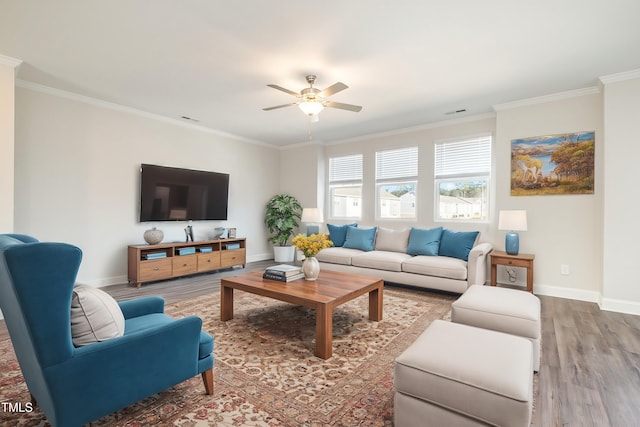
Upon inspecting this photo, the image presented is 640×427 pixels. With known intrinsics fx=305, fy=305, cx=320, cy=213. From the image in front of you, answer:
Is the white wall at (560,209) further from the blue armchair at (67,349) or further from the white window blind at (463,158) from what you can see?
the blue armchair at (67,349)

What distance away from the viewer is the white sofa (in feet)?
13.0

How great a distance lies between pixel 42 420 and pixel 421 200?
→ 5.25 metres

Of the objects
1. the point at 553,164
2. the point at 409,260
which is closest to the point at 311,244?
the point at 409,260

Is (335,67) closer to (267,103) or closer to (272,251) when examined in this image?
(267,103)

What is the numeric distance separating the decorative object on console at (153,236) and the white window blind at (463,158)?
4724mm

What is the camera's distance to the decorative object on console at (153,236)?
471 centimetres

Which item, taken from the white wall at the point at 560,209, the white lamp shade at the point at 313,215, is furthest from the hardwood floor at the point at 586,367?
the white lamp shade at the point at 313,215

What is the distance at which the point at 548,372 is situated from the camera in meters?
2.17

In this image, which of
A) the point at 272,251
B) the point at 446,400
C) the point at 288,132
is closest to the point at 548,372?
the point at 446,400

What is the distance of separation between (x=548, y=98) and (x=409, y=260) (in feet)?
9.39

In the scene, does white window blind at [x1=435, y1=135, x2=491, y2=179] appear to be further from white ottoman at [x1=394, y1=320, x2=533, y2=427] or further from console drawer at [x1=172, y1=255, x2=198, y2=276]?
console drawer at [x1=172, y1=255, x2=198, y2=276]

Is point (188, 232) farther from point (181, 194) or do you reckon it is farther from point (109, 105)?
point (109, 105)

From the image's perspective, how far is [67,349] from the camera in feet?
4.30

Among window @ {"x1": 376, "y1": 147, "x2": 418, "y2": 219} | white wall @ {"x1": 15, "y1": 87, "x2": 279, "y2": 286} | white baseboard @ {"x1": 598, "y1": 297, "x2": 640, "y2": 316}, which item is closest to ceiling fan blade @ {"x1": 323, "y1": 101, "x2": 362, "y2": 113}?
window @ {"x1": 376, "y1": 147, "x2": 418, "y2": 219}
